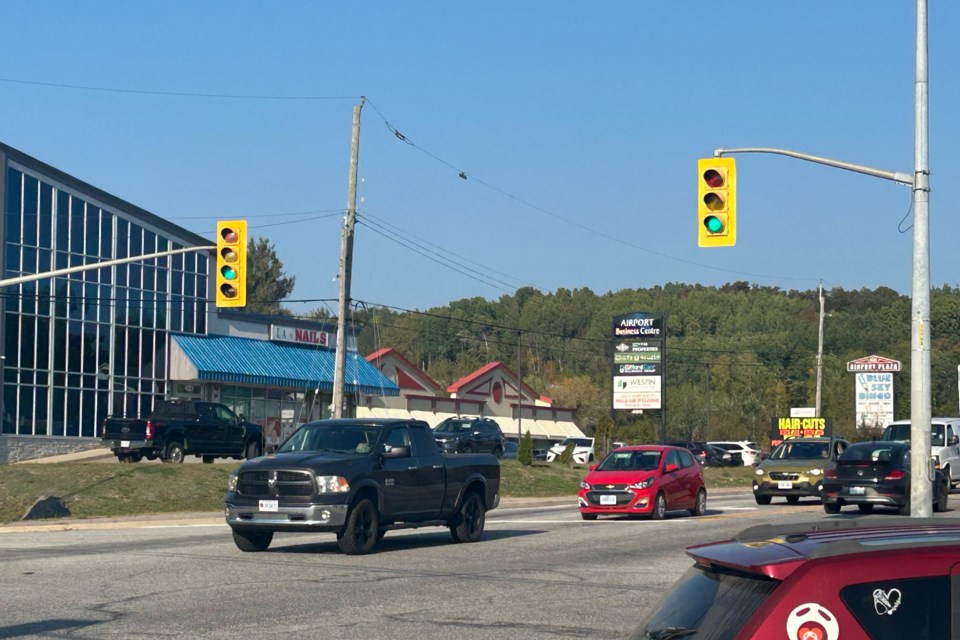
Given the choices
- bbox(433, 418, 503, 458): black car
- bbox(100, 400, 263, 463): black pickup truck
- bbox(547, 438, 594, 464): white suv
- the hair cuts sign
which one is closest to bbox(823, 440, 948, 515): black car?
bbox(433, 418, 503, 458): black car

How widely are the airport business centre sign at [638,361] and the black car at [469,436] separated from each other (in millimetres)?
8125

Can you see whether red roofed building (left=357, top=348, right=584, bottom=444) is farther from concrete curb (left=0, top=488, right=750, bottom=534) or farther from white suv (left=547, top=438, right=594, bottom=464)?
concrete curb (left=0, top=488, right=750, bottom=534)

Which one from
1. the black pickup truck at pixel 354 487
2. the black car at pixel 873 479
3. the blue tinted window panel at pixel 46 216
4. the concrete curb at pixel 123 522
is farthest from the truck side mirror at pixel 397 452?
the blue tinted window panel at pixel 46 216

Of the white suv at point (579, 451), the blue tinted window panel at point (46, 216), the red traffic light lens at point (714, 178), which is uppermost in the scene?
the blue tinted window panel at point (46, 216)

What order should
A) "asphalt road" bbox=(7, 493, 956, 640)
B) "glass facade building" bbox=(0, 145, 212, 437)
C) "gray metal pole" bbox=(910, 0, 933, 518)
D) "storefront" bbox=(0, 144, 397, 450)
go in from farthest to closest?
"storefront" bbox=(0, 144, 397, 450)
"glass facade building" bbox=(0, 145, 212, 437)
"gray metal pole" bbox=(910, 0, 933, 518)
"asphalt road" bbox=(7, 493, 956, 640)

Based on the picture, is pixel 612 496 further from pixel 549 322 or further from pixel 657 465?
pixel 549 322

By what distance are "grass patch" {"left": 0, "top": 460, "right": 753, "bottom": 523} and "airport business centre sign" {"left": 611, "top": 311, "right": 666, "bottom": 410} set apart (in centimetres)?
2405

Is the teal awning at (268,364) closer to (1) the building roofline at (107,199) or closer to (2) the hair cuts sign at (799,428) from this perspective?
(1) the building roofline at (107,199)

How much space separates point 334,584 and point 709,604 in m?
10.2

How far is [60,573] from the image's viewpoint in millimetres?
15203

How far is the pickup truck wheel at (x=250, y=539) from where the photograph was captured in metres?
18.2

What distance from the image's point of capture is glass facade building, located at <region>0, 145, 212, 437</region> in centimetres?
5078

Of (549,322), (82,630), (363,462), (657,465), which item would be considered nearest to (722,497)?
(657,465)

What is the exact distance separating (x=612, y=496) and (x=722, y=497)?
49.1 feet
